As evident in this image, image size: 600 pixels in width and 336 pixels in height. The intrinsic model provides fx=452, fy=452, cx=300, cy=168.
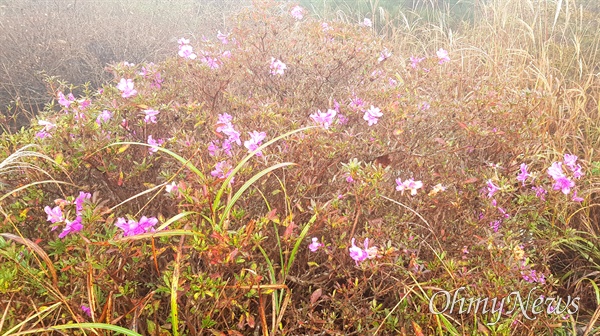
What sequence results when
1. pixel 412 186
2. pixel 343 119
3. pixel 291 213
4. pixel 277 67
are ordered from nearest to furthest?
pixel 291 213 → pixel 412 186 → pixel 343 119 → pixel 277 67

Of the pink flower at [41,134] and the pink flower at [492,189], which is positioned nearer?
the pink flower at [492,189]

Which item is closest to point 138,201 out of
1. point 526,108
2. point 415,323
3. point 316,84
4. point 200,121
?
point 200,121

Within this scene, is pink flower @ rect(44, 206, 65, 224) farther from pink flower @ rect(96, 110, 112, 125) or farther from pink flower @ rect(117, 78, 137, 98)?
pink flower @ rect(117, 78, 137, 98)

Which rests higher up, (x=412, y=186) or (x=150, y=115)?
(x=150, y=115)

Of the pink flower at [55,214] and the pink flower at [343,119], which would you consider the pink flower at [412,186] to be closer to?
the pink flower at [343,119]

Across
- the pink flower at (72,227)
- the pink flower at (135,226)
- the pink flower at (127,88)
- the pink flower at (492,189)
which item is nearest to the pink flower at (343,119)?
the pink flower at (492,189)

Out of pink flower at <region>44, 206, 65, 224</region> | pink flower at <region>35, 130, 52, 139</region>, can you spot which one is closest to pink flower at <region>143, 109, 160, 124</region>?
pink flower at <region>35, 130, 52, 139</region>

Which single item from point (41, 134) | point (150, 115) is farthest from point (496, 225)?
point (41, 134)

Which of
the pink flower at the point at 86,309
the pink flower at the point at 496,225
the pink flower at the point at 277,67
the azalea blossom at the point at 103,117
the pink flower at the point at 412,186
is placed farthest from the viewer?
the pink flower at the point at 277,67

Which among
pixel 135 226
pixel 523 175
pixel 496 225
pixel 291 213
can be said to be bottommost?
pixel 496 225

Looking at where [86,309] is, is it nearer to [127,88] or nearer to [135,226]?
[135,226]

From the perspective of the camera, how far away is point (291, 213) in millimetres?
1411

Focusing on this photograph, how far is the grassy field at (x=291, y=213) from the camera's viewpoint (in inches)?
50.7

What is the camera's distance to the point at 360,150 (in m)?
1.90
